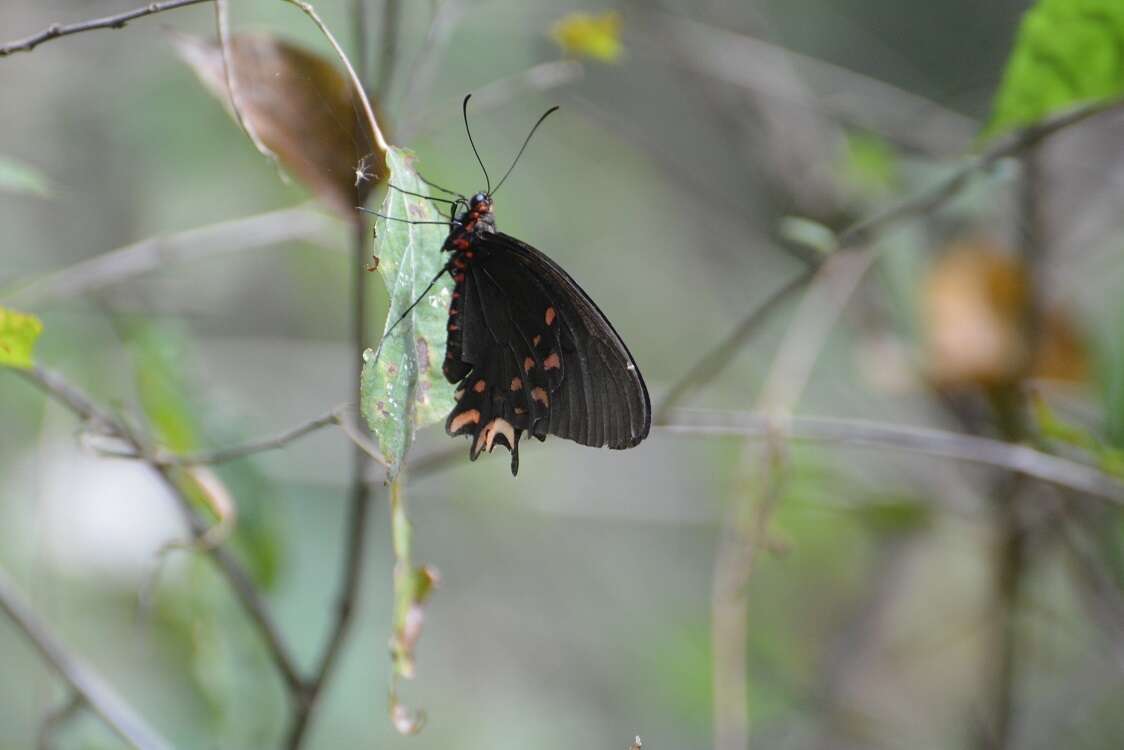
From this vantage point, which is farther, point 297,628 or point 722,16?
point 722,16

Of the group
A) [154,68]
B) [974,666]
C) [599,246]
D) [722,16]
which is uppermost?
[722,16]

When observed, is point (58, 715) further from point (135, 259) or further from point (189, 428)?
point (135, 259)

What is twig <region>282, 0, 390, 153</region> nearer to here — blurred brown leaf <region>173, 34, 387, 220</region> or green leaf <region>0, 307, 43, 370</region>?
blurred brown leaf <region>173, 34, 387, 220</region>

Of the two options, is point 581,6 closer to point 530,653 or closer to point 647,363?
point 647,363

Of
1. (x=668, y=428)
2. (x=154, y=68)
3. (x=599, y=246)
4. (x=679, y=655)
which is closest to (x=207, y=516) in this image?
(x=668, y=428)

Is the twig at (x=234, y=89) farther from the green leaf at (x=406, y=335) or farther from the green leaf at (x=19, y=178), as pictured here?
the green leaf at (x=19, y=178)

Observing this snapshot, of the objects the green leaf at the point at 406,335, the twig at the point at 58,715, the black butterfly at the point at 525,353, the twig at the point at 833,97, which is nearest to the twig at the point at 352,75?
the green leaf at the point at 406,335

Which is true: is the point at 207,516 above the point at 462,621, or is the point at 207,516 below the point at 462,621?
below
